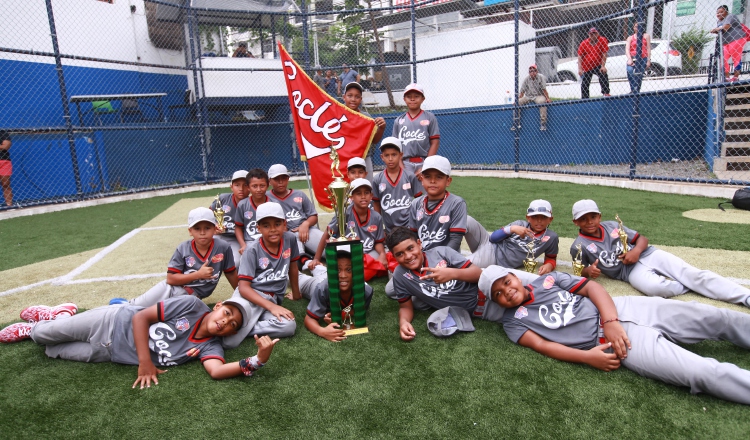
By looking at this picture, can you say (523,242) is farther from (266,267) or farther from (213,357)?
(213,357)

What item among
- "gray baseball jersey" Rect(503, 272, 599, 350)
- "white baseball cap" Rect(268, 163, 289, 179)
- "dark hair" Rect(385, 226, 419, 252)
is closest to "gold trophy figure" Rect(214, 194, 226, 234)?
"white baseball cap" Rect(268, 163, 289, 179)

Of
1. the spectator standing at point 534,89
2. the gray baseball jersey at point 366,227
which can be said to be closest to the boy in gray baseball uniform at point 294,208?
the gray baseball jersey at point 366,227

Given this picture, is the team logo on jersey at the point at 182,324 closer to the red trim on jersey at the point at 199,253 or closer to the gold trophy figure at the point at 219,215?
the red trim on jersey at the point at 199,253

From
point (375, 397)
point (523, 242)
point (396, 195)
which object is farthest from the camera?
point (396, 195)

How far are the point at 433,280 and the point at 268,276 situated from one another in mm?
1235

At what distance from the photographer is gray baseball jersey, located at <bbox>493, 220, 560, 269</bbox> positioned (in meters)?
4.00

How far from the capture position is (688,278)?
11.7 ft

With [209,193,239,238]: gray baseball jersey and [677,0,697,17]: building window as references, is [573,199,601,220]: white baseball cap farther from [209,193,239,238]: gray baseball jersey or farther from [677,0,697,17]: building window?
[677,0,697,17]: building window

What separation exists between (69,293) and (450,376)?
3.61m

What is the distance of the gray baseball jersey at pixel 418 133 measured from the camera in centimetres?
574

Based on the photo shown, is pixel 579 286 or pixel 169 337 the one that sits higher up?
pixel 579 286

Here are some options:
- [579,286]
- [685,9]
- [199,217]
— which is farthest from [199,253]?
[685,9]

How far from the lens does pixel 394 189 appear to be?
4.82 m

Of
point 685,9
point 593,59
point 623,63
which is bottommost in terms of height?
point 593,59
